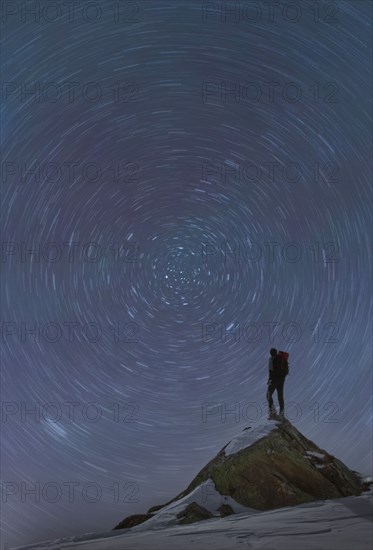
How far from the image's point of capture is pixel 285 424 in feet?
63.5

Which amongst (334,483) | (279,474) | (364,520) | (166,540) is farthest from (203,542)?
(334,483)

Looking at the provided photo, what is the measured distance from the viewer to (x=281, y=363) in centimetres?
1905

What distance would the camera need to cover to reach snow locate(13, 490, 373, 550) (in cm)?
1198

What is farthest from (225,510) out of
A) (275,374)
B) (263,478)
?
(275,374)

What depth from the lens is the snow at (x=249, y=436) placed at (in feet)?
61.7

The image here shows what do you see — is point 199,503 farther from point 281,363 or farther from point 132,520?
point 281,363

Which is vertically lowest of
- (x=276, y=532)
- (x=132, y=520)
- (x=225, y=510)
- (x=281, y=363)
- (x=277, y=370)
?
(x=132, y=520)

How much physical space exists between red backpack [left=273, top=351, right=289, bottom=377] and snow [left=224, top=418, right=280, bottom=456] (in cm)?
169

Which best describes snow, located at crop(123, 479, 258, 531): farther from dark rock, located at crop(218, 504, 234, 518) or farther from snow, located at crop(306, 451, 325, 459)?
snow, located at crop(306, 451, 325, 459)

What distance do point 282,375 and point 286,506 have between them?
3954 millimetres

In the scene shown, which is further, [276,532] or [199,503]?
[199,503]

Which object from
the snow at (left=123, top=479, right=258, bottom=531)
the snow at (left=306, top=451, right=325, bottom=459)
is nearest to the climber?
the snow at (left=306, top=451, right=325, bottom=459)

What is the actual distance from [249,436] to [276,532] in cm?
609

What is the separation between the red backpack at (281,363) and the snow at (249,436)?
5.55 feet
